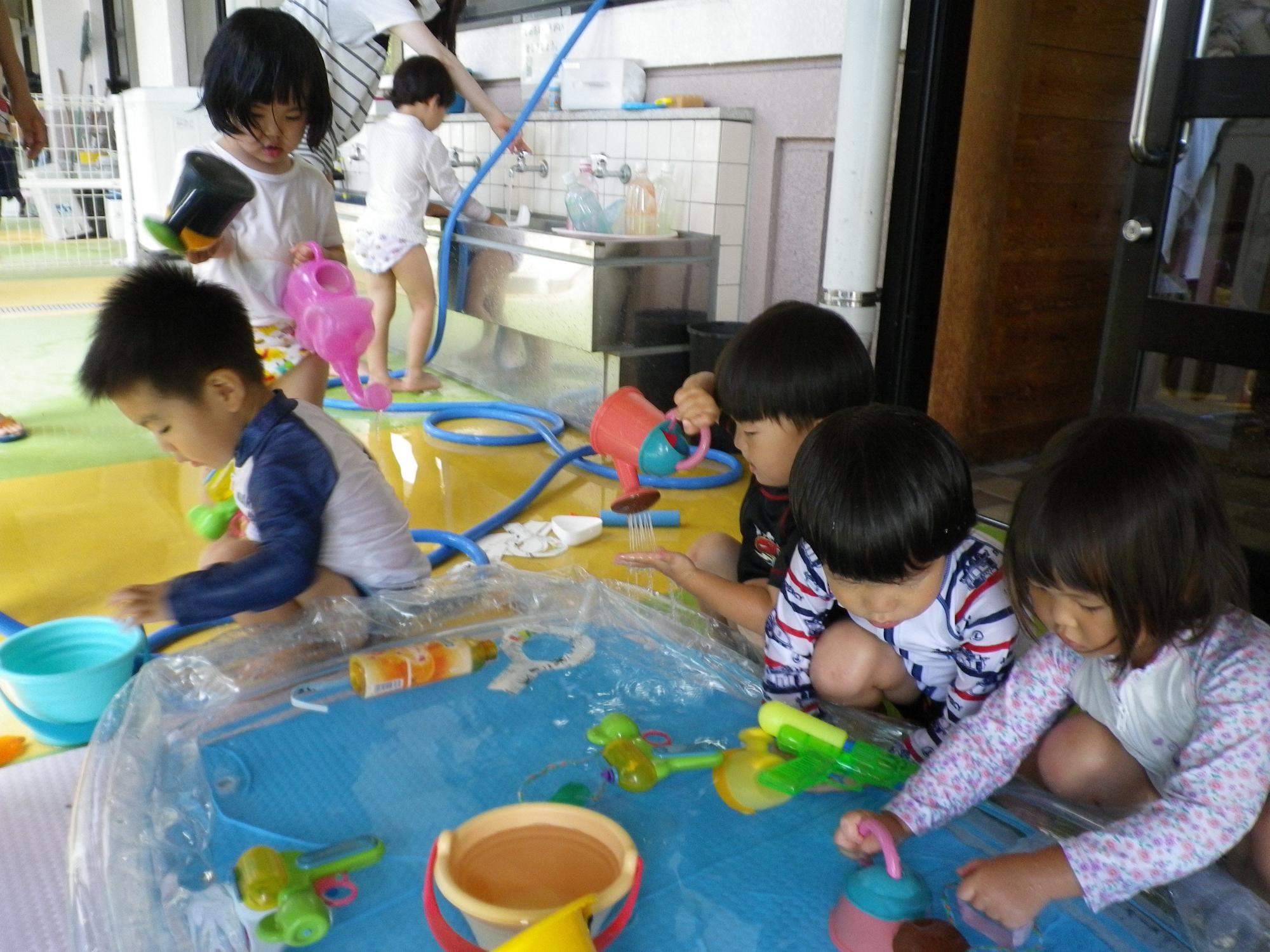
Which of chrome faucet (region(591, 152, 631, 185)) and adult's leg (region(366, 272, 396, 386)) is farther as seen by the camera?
adult's leg (region(366, 272, 396, 386))

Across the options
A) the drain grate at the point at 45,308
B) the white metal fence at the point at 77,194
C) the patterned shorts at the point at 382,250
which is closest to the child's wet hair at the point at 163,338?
the patterned shorts at the point at 382,250

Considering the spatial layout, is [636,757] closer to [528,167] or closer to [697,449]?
[697,449]

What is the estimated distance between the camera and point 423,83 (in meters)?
2.72

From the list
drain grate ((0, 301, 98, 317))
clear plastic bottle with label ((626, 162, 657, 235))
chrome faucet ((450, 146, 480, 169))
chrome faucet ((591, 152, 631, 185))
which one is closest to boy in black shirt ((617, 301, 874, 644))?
clear plastic bottle with label ((626, 162, 657, 235))

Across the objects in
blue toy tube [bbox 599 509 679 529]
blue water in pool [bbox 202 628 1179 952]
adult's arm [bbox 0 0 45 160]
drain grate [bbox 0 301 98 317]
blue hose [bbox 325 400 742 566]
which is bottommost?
blue toy tube [bbox 599 509 679 529]

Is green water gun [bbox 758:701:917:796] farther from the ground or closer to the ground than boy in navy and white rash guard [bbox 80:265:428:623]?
closer to the ground

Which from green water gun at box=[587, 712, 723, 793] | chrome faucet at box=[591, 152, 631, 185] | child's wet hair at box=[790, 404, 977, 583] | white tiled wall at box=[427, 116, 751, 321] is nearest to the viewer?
child's wet hair at box=[790, 404, 977, 583]

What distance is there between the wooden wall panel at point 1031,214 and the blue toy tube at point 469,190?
1022 millimetres

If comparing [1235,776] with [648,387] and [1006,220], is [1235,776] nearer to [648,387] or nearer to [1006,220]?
[1006,220]

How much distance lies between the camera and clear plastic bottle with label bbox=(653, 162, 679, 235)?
8.75ft

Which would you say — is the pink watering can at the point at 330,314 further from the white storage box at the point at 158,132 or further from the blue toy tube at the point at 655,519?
the white storage box at the point at 158,132

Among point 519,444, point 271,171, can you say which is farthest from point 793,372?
point 519,444

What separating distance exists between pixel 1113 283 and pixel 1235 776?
112 cm

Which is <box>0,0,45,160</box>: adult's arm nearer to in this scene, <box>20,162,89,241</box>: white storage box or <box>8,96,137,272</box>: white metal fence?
<box>8,96,137,272</box>: white metal fence
